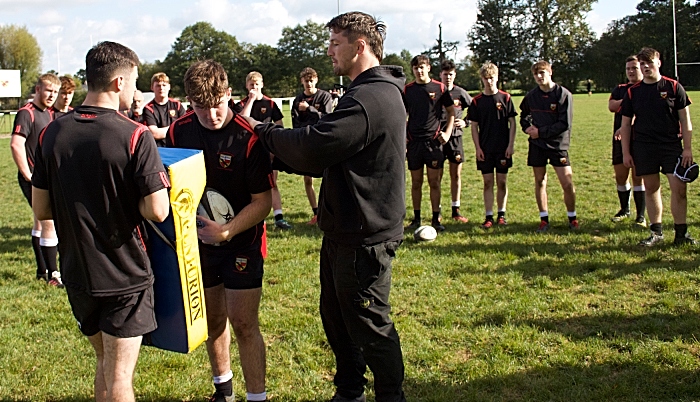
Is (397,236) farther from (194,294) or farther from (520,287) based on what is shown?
(520,287)

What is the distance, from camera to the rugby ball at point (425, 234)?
25.6ft

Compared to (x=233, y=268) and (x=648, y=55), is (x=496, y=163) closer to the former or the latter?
(x=648, y=55)

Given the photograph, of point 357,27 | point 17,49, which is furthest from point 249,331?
point 17,49

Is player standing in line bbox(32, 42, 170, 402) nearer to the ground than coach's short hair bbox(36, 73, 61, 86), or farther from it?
nearer to the ground

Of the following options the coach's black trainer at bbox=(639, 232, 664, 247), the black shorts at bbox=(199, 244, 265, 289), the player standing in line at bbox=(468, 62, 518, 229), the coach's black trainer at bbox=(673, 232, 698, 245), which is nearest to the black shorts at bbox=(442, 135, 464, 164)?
the player standing in line at bbox=(468, 62, 518, 229)

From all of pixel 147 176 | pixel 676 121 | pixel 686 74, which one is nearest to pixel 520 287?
pixel 676 121

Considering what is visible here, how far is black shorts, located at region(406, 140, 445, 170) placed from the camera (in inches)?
336

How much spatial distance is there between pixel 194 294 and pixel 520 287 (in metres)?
3.77

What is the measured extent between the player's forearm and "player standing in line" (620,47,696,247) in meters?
5.24

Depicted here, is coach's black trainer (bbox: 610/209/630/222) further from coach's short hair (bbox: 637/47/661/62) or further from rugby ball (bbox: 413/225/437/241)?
rugby ball (bbox: 413/225/437/241)

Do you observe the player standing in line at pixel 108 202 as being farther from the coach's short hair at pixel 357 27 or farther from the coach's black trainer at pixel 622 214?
the coach's black trainer at pixel 622 214

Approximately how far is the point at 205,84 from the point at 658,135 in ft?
18.6

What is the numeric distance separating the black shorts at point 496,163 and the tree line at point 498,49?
54.1 meters

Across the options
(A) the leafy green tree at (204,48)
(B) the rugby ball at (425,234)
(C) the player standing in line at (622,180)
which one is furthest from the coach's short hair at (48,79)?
(A) the leafy green tree at (204,48)
